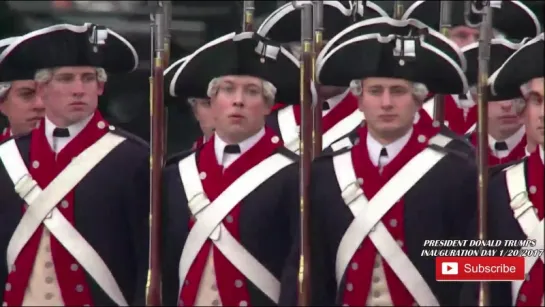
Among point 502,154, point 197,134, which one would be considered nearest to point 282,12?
point 197,134

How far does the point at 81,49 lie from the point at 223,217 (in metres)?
0.62

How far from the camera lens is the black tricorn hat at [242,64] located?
3986mm

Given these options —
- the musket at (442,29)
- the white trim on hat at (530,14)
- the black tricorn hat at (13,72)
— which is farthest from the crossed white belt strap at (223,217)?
the white trim on hat at (530,14)

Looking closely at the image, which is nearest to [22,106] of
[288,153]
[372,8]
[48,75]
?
[48,75]

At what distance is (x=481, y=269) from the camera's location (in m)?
3.97

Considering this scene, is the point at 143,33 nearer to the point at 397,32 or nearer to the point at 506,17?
the point at 397,32

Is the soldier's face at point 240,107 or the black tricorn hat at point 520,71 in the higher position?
the black tricorn hat at point 520,71

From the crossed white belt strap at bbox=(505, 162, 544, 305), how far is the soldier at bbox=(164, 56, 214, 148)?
0.82m

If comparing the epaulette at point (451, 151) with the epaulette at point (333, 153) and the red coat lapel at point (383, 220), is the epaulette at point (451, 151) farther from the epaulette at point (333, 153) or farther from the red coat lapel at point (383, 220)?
the epaulette at point (333, 153)

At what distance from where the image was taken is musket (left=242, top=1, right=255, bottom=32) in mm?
4090

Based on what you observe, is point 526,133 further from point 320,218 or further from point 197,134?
point 197,134

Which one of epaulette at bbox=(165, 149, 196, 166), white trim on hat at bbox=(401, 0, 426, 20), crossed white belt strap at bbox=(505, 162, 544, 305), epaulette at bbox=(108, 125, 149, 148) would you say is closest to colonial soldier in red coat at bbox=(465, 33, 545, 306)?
crossed white belt strap at bbox=(505, 162, 544, 305)

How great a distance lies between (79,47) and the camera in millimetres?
4082

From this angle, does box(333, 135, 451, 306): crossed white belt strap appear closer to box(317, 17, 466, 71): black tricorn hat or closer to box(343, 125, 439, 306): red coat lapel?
box(343, 125, 439, 306): red coat lapel
